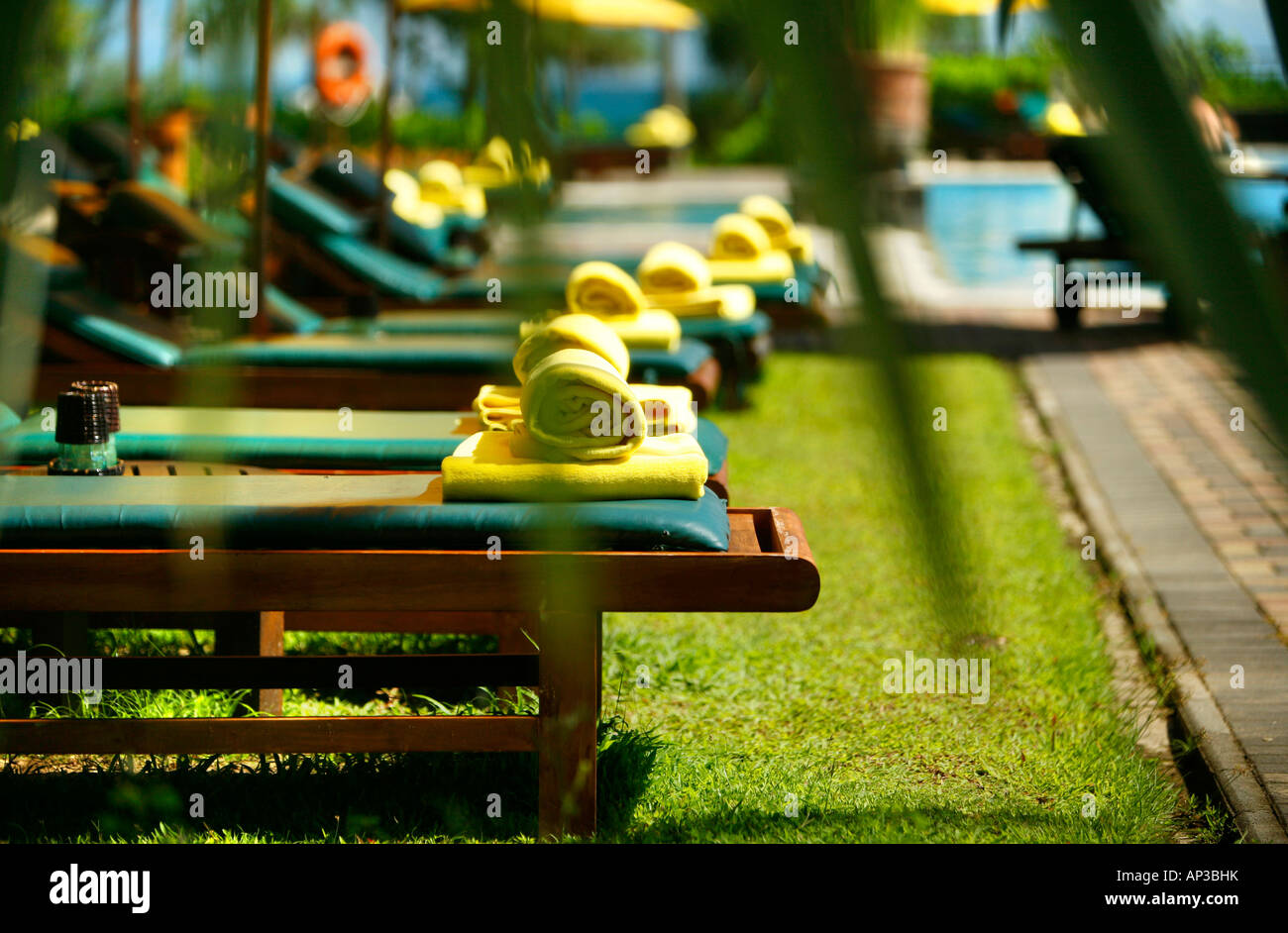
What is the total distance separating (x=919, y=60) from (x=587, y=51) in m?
0.10

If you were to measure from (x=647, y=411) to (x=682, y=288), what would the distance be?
3.47 metres

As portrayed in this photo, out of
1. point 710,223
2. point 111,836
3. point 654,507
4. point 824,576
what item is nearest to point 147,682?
point 111,836

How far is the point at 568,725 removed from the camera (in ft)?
8.32

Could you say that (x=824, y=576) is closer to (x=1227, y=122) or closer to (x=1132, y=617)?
(x=1132, y=617)

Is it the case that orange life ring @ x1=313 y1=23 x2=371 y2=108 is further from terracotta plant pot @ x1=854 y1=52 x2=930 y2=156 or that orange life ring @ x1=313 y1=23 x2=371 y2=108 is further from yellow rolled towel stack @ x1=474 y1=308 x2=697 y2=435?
yellow rolled towel stack @ x1=474 y1=308 x2=697 y2=435

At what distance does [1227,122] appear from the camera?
13.8 inches

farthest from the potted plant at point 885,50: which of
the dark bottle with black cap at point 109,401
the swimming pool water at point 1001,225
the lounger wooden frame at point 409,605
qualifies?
the swimming pool water at point 1001,225

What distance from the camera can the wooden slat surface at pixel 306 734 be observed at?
2529 mm

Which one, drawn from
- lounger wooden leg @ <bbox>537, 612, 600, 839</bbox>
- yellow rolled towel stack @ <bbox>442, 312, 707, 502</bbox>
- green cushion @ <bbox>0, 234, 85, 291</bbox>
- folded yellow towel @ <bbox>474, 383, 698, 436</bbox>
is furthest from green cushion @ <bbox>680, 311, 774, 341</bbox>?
green cushion @ <bbox>0, 234, 85, 291</bbox>

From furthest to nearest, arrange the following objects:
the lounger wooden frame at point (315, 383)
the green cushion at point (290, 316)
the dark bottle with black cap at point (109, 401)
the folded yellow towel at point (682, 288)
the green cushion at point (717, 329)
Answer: the folded yellow towel at point (682, 288), the green cushion at point (717, 329), the green cushion at point (290, 316), the lounger wooden frame at point (315, 383), the dark bottle with black cap at point (109, 401)

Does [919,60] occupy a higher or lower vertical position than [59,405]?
higher

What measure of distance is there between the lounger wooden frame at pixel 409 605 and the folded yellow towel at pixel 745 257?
5.37m

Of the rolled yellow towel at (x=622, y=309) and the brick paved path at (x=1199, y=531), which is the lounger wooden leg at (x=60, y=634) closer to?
the brick paved path at (x=1199, y=531)

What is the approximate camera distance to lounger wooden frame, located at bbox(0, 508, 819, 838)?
8.16ft
